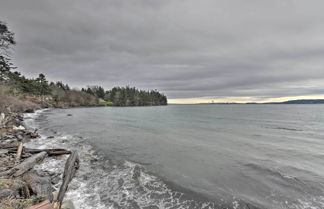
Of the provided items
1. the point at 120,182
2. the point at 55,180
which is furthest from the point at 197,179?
the point at 55,180

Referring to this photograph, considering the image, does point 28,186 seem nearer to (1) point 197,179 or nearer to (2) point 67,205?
(2) point 67,205

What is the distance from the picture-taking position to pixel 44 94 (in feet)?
264

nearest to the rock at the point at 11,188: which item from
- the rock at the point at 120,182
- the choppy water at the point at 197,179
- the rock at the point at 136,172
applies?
the choppy water at the point at 197,179

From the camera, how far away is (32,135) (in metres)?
13.6

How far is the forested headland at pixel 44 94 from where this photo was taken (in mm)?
24062

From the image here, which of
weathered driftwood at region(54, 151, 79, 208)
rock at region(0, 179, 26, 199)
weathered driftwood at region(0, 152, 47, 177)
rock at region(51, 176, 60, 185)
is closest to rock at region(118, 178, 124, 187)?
weathered driftwood at region(54, 151, 79, 208)

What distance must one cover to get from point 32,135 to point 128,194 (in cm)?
1402

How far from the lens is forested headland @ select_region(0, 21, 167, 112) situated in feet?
78.9

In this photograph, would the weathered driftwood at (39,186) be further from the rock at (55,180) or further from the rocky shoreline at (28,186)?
the rock at (55,180)

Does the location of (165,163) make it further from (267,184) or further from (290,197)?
(290,197)

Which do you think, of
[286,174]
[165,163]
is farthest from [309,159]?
[165,163]

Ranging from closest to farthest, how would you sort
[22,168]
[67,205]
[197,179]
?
[67,205]
[22,168]
[197,179]

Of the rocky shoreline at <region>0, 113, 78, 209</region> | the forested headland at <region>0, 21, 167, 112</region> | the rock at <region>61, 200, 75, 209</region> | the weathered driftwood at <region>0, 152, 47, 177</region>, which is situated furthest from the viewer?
the forested headland at <region>0, 21, 167, 112</region>

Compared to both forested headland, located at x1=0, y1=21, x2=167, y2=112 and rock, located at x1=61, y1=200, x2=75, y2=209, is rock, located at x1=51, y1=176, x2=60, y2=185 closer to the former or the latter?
rock, located at x1=61, y1=200, x2=75, y2=209
